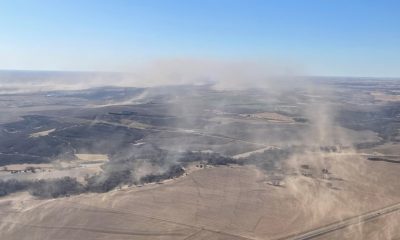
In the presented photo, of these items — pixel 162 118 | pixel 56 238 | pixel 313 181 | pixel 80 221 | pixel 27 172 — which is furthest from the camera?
pixel 162 118

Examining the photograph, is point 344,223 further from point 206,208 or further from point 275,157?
point 275,157

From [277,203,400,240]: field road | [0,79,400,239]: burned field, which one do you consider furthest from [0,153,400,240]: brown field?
[277,203,400,240]: field road

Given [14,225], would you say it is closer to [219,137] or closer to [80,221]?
[80,221]

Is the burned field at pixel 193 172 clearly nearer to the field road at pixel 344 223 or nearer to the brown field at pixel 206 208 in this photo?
the brown field at pixel 206 208

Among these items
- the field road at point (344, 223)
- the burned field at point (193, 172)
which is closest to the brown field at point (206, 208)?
the burned field at point (193, 172)

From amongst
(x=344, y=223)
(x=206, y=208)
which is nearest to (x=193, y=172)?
(x=206, y=208)

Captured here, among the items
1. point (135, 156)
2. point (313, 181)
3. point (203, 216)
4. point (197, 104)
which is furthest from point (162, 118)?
point (203, 216)
